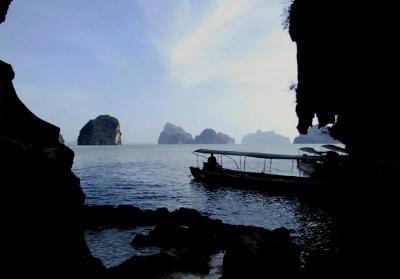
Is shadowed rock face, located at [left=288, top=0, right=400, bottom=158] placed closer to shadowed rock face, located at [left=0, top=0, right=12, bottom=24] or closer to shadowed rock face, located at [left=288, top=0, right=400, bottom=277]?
shadowed rock face, located at [left=288, top=0, right=400, bottom=277]

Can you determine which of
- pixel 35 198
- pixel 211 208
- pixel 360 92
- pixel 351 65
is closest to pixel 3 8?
pixel 35 198

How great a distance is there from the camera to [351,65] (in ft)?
47.6

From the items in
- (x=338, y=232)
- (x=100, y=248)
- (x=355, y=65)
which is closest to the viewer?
(x=355, y=65)

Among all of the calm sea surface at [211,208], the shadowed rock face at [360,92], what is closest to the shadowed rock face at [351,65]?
the shadowed rock face at [360,92]

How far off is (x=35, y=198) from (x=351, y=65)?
1443 centimetres

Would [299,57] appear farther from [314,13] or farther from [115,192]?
[115,192]

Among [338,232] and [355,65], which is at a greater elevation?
[355,65]

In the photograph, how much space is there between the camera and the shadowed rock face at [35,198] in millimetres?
6254

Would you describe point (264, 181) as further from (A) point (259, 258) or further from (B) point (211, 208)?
(A) point (259, 258)

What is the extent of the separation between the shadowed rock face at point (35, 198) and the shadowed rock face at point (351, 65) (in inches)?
514

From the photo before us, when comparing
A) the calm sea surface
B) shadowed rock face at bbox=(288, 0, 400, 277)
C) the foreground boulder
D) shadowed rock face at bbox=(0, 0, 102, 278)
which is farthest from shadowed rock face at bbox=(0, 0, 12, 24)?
shadowed rock face at bbox=(288, 0, 400, 277)

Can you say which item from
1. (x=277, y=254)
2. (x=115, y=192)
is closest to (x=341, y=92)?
(x=277, y=254)

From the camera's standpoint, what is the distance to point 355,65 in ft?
46.9

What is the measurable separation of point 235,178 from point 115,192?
17.7m
